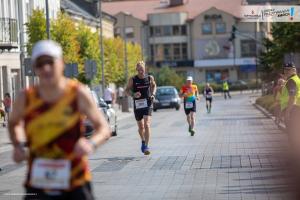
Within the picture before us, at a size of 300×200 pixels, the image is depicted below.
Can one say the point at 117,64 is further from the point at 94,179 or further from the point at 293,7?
the point at 94,179

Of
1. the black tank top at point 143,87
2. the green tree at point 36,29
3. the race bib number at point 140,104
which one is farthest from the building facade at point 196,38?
the race bib number at point 140,104

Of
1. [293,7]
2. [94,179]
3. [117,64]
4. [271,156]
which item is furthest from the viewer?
[117,64]

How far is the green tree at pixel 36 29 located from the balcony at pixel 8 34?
478 cm

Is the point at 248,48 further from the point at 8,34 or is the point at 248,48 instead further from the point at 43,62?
the point at 43,62

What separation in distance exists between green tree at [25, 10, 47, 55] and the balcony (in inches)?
188

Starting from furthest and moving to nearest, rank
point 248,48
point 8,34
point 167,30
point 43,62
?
point 167,30 → point 248,48 → point 8,34 → point 43,62

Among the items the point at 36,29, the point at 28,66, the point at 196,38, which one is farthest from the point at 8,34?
the point at 196,38

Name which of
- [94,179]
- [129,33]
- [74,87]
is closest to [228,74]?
[129,33]

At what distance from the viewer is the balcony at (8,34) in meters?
39.7

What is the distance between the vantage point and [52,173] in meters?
6.22

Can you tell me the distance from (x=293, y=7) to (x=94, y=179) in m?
20.0

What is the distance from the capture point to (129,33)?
119 metres

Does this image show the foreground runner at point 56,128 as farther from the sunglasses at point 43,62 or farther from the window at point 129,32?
the window at point 129,32

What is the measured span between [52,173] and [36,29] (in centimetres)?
4065
